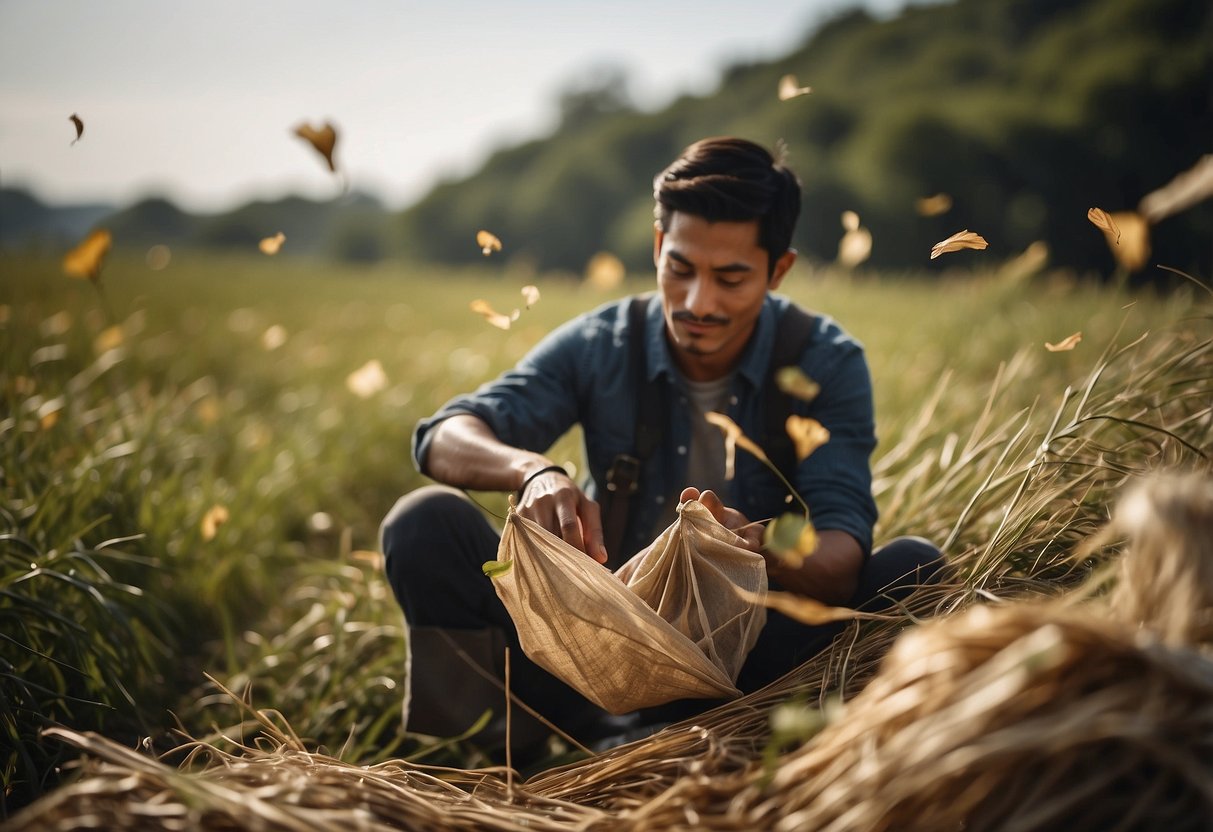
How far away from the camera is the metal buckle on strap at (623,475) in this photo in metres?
1.83

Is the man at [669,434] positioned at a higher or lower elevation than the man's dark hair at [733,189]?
lower

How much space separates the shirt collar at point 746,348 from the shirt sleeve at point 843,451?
0.11 meters

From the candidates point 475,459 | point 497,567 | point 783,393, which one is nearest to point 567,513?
point 497,567

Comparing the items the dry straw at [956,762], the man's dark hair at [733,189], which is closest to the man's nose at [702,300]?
the man's dark hair at [733,189]

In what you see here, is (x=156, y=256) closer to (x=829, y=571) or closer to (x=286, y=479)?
(x=286, y=479)

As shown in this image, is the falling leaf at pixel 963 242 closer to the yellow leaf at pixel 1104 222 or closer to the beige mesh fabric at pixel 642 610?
the yellow leaf at pixel 1104 222

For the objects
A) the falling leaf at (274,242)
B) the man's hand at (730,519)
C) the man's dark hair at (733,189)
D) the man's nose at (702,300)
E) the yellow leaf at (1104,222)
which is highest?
the falling leaf at (274,242)

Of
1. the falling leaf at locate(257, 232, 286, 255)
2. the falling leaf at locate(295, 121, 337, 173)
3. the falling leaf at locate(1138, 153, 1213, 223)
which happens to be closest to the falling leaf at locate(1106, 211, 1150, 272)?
the falling leaf at locate(1138, 153, 1213, 223)

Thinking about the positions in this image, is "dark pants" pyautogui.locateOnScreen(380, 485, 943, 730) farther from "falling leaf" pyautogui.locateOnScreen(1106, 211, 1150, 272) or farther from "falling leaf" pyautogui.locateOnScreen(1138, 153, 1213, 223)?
"falling leaf" pyautogui.locateOnScreen(1138, 153, 1213, 223)

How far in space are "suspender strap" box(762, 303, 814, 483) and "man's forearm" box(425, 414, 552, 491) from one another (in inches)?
21.1

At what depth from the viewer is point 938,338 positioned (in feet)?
15.0

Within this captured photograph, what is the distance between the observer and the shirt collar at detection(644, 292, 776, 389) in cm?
186

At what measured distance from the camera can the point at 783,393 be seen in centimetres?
180

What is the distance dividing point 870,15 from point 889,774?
89.0 feet
